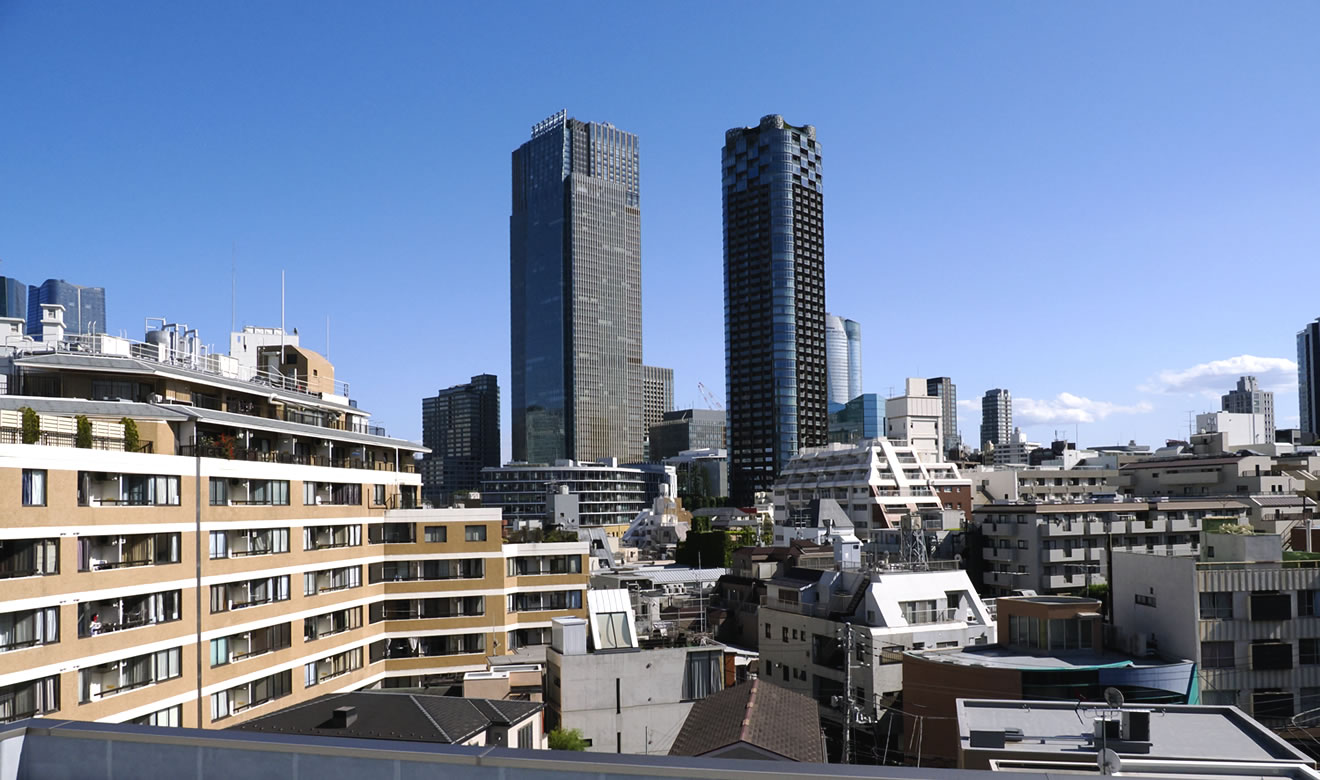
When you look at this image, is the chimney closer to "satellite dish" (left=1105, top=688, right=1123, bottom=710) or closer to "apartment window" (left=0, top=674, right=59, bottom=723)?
"apartment window" (left=0, top=674, right=59, bottom=723)

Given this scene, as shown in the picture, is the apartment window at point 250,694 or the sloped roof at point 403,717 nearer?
the sloped roof at point 403,717

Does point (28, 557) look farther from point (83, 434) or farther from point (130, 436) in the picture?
point (130, 436)

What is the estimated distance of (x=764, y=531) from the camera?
422 feet

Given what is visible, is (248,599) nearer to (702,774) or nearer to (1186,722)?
(1186,722)

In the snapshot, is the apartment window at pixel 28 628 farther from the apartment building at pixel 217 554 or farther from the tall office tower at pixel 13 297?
the tall office tower at pixel 13 297

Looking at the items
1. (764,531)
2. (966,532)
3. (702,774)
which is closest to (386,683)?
(702,774)

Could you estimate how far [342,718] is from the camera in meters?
27.3

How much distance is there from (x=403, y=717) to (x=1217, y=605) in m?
31.9

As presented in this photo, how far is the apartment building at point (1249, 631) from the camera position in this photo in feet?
124

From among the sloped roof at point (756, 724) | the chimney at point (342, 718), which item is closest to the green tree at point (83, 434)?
the chimney at point (342, 718)

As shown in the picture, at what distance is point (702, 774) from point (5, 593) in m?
28.2

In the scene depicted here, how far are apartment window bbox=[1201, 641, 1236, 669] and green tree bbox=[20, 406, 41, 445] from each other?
43.0 meters

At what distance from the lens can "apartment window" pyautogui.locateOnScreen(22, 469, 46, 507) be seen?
88.8 feet

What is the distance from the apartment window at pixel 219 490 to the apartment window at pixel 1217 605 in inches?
1546
